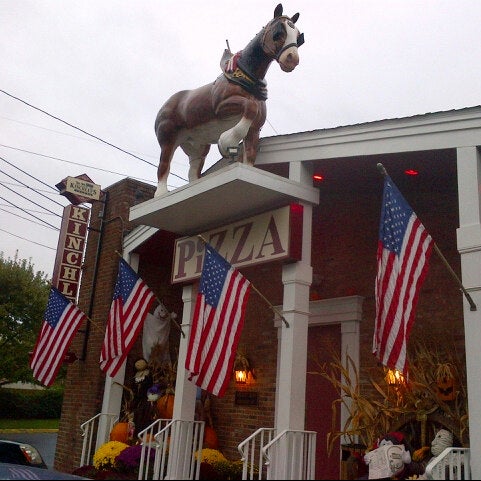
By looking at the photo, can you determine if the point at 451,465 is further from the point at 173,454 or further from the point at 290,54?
the point at 290,54

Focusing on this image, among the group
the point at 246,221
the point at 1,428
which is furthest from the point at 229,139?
the point at 1,428

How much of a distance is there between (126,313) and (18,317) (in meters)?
23.4

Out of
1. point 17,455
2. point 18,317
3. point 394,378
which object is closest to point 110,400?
point 17,455

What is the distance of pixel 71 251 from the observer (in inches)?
457

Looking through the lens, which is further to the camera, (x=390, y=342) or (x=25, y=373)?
(x=25, y=373)

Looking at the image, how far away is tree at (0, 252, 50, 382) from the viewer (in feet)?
95.4

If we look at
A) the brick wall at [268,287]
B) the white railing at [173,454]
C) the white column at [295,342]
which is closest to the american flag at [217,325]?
the white column at [295,342]

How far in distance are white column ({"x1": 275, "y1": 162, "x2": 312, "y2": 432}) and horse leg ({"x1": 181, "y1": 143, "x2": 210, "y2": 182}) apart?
1.85 m

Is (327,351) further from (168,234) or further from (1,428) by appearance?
(1,428)

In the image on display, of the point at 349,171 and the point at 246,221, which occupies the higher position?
the point at 349,171

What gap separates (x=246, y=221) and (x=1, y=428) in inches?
950

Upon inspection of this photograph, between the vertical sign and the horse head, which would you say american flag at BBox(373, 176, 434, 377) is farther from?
the vertical sign

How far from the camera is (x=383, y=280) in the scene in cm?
545

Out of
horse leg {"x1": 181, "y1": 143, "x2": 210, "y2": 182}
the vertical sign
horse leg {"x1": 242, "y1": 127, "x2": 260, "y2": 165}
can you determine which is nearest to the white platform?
horse leg {"x1": 242, "y1": 127, "x2": 260, "y2": 165}
